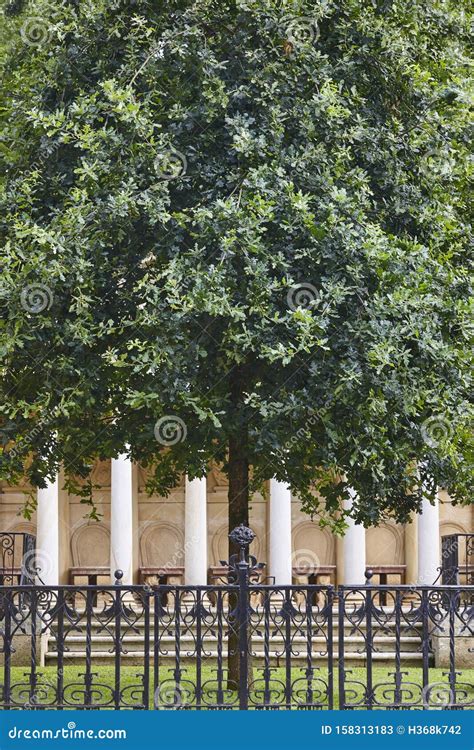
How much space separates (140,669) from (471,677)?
17.7 ft

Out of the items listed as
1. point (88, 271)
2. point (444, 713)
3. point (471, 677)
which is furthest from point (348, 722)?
point (471, 677)

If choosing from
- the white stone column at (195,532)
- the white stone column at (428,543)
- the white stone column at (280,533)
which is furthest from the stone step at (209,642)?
the white stone column at (428,543)

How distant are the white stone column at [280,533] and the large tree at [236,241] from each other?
10592mm

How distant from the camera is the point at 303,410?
A: 12906 millimetres

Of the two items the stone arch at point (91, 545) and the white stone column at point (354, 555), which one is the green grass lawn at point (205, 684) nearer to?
the white stone column at point (354, 555)

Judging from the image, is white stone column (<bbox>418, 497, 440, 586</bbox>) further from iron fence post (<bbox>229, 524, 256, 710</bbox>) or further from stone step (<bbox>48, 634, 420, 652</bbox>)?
iron fence post (<bbox>229, 524, 256, 710</bbox>)

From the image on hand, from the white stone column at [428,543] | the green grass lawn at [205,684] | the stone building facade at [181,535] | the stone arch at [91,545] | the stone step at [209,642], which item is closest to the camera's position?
the green grass lawn at [205,684]

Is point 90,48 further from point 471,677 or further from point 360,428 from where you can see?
point 471,677

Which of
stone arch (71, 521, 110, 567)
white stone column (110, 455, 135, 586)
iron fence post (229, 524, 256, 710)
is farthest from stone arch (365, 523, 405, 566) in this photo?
iron fence post (229, 524, 256, 710)

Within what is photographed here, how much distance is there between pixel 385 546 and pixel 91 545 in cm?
783

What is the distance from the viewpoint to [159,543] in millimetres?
30438

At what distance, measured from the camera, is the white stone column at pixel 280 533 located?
25312mm

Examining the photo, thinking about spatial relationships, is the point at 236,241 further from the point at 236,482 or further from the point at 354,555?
the point at 354,555

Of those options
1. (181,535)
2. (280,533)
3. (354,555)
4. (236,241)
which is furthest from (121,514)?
(236,241)
